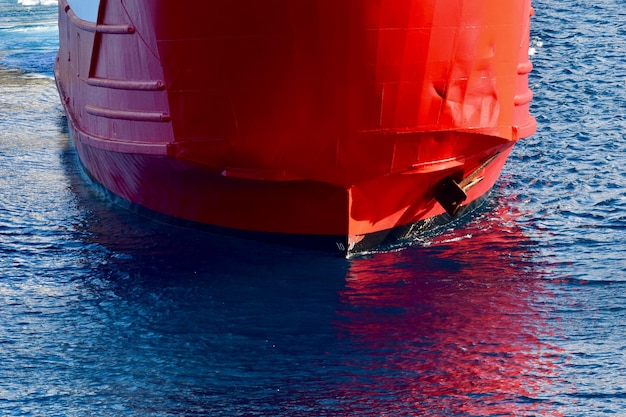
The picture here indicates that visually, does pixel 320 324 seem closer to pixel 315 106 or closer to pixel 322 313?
pixel 322 313

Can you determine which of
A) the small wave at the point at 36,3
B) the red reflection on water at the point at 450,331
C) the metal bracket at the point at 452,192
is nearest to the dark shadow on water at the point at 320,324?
the red reflection on water at the point at 450,331

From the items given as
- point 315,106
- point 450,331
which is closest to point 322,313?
point 450,331

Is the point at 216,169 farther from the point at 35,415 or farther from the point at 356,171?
the point at 35,415

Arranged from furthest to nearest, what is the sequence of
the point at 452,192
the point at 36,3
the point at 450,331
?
1. the point at 36,3
2. the point at 452,192
3. the point at 450,331

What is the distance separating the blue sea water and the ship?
38cm

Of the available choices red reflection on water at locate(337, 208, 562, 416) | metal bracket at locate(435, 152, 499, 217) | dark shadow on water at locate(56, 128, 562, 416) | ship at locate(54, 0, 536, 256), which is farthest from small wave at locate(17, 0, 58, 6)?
metal bracket at locate(435, 152, 499, 217)

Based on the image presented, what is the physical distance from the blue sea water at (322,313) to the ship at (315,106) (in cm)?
38

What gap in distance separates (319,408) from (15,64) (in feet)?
47.3

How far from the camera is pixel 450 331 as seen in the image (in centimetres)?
532

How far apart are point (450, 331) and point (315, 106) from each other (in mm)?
1435

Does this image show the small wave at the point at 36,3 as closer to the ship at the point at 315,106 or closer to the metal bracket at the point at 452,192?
the ship at the point at 315,106

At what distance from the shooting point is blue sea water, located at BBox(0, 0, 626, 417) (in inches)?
179

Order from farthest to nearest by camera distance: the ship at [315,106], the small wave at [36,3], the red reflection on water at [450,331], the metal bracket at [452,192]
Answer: the small wave at [36,3], the metal bracket at [452,192], the ship at [315,106], the red reflection on water at [450,331]

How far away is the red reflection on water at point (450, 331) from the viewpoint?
448 centimetres
